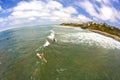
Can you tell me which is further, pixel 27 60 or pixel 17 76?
pixel 27 60

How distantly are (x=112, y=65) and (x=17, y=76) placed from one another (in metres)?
22.4

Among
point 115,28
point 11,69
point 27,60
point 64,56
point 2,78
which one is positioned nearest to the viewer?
point 2,78

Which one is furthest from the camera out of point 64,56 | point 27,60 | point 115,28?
point 115,28

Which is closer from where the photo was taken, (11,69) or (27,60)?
(11,69)

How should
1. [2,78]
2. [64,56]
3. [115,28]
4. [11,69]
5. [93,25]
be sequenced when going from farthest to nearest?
[93,25]
[115,28]
[64,56]
[11,69]
[2,78]

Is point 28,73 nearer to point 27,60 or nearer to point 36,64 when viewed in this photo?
point 36,64

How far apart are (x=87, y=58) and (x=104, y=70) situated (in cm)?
902

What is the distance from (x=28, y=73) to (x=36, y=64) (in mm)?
5264

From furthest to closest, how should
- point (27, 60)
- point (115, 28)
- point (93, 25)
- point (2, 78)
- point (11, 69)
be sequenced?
point (93, 25) < point (115, 28) < point (27, 60) < point (11, 69) < point (2, 78)

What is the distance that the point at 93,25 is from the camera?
161500mm

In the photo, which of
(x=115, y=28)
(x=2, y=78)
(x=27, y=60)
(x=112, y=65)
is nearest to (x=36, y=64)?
(x=27, y=60)

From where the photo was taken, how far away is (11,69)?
148 ft

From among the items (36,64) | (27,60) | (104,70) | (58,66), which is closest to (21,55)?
(27,60)

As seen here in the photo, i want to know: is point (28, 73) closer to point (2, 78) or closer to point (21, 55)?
point (2, 78)
